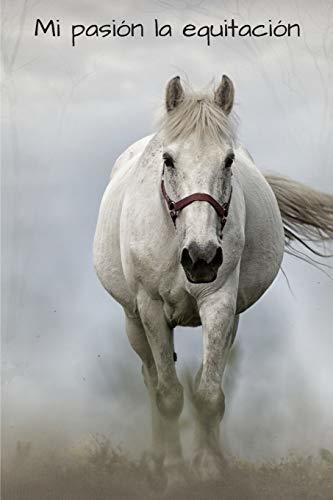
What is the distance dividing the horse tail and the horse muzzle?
2.68 meters

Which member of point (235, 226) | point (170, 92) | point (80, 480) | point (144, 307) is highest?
point (170, 92)

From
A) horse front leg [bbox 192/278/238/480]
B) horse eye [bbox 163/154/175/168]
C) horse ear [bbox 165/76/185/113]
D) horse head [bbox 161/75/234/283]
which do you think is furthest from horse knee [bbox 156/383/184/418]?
horse ear [bbox 165/76/185/113]

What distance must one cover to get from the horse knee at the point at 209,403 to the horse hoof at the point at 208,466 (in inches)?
9.2

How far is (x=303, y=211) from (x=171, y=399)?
2.34 m

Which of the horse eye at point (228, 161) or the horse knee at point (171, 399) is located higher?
the horse eye at point (228, 161)

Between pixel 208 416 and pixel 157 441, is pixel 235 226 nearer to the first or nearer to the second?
pixel 208 416

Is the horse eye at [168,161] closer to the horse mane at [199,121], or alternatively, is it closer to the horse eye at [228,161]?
the horse mane at [199,121]

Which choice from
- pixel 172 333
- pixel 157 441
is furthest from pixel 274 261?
pixel 157 441

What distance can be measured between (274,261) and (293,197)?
110cm

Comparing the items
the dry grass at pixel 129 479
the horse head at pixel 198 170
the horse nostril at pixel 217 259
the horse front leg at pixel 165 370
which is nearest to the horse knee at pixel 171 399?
the horse front leg at pixel 165 370

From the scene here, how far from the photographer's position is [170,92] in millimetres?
6633

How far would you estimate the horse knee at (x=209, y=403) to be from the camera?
6801 millimetres

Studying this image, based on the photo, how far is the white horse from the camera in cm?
629

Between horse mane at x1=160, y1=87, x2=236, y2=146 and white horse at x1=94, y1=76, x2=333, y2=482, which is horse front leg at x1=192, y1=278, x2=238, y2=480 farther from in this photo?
horse mane at x1=160, y1=87, x2=236, y2=146
